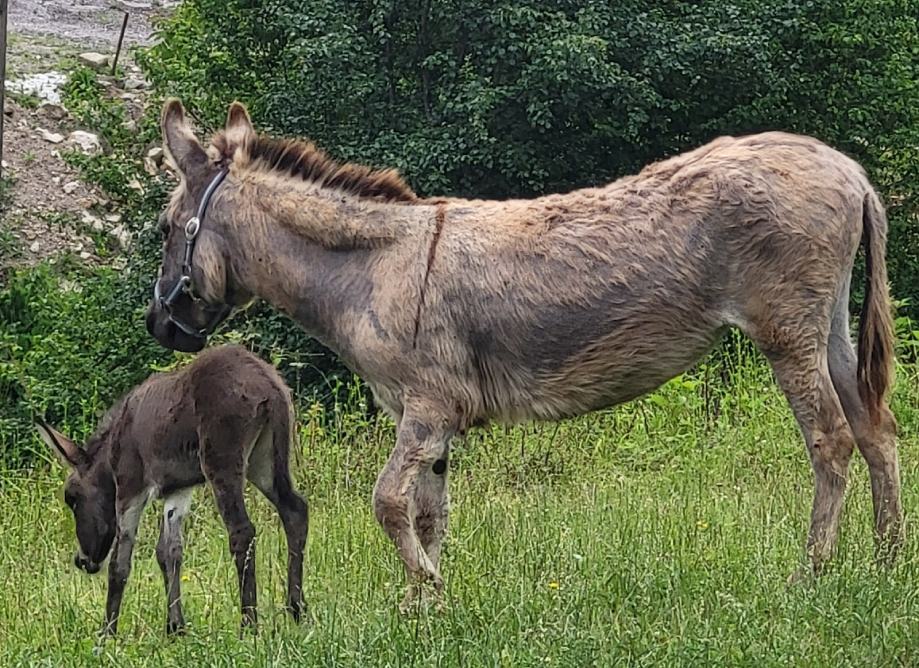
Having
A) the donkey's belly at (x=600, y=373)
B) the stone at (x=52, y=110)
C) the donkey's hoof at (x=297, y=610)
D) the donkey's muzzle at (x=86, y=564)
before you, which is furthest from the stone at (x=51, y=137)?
the donkey's belly at (x=600, y=373)

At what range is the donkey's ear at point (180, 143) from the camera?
20.3 ft

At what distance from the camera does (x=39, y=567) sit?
7.55m

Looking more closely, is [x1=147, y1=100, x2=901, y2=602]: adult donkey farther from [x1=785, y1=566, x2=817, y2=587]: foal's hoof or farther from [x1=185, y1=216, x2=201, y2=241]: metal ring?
[x1=185, y1=216, x2=201, y2=241]: metal ring

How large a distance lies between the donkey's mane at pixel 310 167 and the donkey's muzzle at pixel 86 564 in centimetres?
200

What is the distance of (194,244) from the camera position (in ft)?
20.0

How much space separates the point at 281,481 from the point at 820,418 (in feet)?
7.65

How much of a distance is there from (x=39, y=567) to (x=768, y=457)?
4.54m

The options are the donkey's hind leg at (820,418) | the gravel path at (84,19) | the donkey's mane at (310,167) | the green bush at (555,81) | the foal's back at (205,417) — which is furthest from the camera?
the gravel path at (84,19)

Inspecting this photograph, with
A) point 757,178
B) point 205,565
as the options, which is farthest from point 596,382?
point 205,565

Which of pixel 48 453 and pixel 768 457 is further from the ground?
pixel 768 457

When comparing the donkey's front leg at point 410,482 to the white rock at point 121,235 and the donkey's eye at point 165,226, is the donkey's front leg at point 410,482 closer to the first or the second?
the donkey's eye at point 165,226

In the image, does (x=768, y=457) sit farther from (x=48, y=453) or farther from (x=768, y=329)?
(x=48, y=453)

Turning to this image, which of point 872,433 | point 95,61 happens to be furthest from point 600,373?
point 95,61

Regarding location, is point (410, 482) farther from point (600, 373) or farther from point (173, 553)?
point (173, 553)
